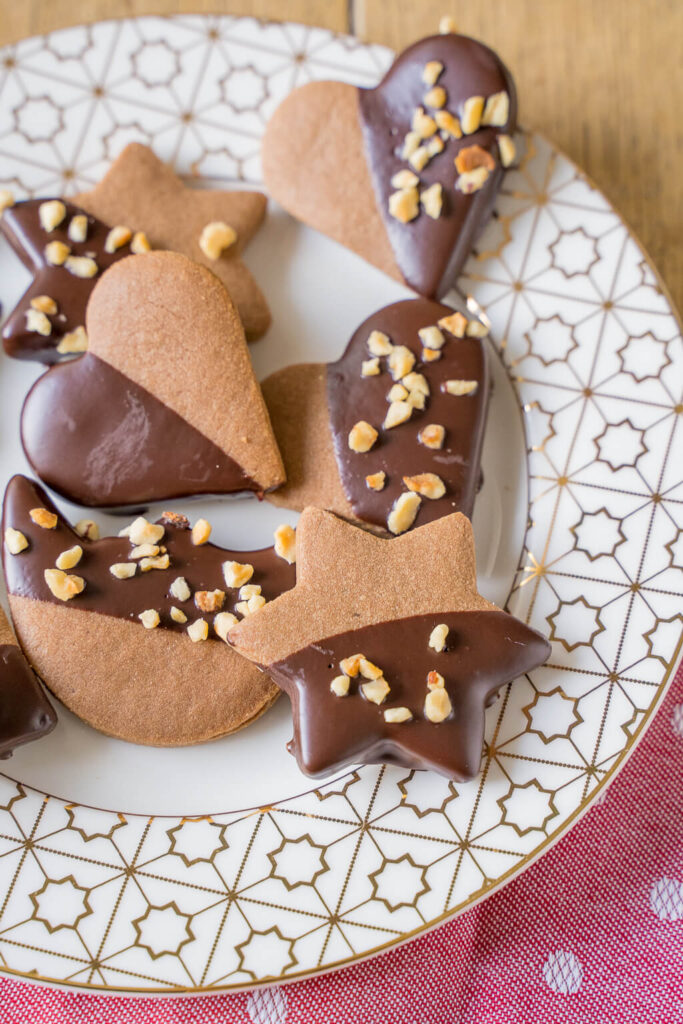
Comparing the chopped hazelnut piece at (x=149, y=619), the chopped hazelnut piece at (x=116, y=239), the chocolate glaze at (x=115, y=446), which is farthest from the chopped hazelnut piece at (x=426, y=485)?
the chopped hazelnut piece at (x=116, y=239)

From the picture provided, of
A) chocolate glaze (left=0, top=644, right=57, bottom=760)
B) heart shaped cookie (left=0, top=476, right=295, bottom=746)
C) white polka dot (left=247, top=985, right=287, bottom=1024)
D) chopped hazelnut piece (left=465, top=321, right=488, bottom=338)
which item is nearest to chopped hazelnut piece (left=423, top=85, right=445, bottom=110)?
chopped hazelnut piece (left=465, top=321, right=488, bottom=338)

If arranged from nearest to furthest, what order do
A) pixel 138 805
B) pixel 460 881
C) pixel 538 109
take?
pixel 460 881 → pixel 138 805 → pixel 538 109

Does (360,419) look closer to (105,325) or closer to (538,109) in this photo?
(105,325)

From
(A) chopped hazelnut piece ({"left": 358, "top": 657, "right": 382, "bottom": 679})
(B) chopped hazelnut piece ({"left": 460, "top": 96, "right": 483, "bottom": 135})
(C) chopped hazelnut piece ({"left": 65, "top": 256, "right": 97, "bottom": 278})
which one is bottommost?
(A) chopped hazelnut piece ({"left": 358, "top": 657, "right": 382, "bottom": 679})

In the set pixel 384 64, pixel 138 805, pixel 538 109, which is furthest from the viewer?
pixel 538 109

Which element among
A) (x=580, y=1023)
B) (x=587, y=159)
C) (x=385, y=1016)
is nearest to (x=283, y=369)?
(x=587, y=159)

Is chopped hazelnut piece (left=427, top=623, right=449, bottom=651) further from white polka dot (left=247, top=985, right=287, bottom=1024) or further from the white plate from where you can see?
white polka dot (left=247, top=985, right=287, bottom=1024)

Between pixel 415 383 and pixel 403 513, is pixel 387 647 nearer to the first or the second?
pixel 403 513
